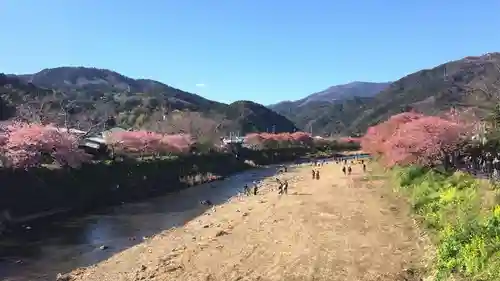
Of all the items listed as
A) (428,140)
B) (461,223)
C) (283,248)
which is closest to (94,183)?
(283,248)

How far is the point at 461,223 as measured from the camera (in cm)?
1533

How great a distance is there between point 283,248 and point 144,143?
40725mm

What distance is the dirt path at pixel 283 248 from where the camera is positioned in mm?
15852

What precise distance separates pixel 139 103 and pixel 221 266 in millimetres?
139144

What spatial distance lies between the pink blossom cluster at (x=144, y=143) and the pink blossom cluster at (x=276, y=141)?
41.3m

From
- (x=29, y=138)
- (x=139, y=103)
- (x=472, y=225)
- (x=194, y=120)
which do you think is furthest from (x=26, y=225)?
(x=139, y=103)

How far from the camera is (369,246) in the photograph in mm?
18547

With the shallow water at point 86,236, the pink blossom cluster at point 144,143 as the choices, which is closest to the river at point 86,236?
the shallow water at point 86,236

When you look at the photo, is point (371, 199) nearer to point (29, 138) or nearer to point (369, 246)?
point (369, 246)

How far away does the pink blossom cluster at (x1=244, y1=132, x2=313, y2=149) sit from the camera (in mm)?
104875

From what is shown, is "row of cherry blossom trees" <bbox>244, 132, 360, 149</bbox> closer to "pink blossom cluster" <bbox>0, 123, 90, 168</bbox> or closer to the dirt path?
"pink blossom cluster" <bbox>0, 123, 90, 168</bbox>

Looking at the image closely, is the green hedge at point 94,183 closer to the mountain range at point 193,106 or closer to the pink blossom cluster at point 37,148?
the pink blossom cluster at point 37,148

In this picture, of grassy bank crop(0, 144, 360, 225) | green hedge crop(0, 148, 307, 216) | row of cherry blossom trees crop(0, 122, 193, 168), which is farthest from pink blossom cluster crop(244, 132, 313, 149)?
A: row of cherry blossom trees crop(0, 122, 193, 168)

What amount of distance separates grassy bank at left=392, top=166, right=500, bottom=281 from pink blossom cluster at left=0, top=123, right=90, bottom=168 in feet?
85.2
